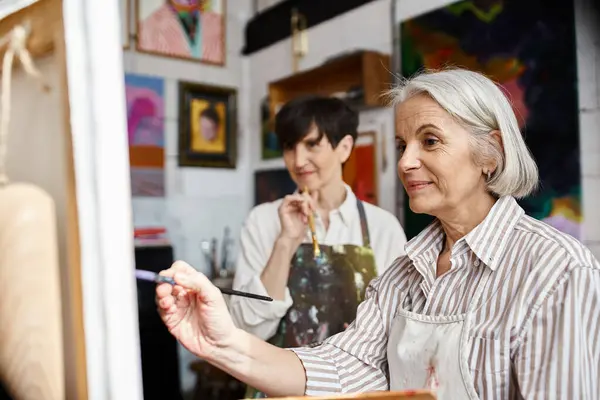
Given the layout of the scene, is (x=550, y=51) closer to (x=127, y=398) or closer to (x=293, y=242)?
(x=293, y=242)

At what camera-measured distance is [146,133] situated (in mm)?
1444

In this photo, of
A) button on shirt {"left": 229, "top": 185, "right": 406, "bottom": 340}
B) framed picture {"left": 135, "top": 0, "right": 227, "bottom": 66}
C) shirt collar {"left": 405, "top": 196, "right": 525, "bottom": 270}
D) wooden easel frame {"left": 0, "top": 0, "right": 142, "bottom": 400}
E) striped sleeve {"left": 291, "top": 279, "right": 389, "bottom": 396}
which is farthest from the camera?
framed picture {"left": 135, "top": 0, "right": 227, "bottom": 66}

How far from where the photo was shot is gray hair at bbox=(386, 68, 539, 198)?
844 millimetres

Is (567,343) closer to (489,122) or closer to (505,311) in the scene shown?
(505,311)

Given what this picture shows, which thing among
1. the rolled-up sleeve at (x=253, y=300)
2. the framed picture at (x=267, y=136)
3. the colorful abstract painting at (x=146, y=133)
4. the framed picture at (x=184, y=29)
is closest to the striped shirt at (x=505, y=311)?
the rolled-up sleeve at (x=253, y=300)

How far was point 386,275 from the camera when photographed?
1.03 m

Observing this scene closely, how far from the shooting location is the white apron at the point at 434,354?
0.79m

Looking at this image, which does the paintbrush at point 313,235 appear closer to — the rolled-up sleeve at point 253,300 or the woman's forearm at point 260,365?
the rolled-up sleeve at point 253,300

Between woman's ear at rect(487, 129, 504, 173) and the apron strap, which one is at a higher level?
woman's ear at rect(487, 129, 504, 173)

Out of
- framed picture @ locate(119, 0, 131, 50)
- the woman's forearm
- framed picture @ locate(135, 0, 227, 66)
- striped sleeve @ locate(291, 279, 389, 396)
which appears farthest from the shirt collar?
framed picture @ locate(119, 0, 131, 50)

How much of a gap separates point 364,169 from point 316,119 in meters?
0.17

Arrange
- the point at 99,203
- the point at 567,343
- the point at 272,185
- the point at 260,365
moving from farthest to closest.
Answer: the point at 272,185, the point at 260,365, the point at 567,343, the point at 99,203

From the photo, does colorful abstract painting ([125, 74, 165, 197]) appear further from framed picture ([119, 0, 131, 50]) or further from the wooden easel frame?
the wooden easel frame

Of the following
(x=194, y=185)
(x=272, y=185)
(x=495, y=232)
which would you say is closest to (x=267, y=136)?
(x=272, y=185)
